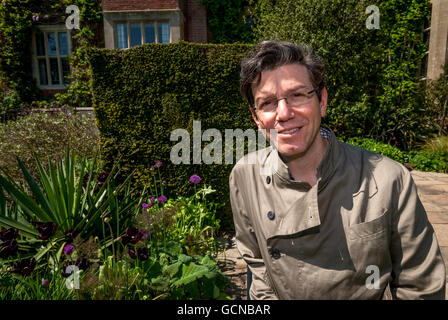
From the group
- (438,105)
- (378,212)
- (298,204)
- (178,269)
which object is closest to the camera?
(378,212)

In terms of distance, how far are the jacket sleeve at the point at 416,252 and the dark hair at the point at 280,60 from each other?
691 mm

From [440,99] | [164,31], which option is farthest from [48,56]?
[440,99]

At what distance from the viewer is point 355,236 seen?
135cm

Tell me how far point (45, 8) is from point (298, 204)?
15.7 m

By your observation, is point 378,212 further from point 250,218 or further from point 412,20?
point 412,20

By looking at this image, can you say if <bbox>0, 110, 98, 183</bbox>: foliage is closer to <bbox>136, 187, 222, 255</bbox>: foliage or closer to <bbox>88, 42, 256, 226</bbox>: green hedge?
<bbox>88, 42, 256, 226</bbox>: green hedge

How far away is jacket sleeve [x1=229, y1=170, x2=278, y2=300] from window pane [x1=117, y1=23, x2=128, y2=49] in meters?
11.9

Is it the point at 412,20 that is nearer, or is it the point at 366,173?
the point at 366,173

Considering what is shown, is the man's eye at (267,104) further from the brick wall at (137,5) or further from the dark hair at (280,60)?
the brick wall at (137,5)

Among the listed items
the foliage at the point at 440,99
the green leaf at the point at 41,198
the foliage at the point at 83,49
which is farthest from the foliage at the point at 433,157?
the foliage at the point at 83,49

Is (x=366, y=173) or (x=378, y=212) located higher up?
(x=366, y=173)

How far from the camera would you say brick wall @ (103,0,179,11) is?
37.5 ft

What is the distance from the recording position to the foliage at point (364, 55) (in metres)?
7.66
